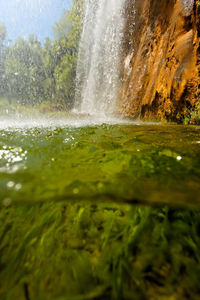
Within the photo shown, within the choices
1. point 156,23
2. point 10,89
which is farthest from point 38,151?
point 10,89

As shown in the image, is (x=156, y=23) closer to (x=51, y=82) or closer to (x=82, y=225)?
(x=82, y=225)


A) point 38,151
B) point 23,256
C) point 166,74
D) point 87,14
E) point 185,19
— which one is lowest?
point 23,256

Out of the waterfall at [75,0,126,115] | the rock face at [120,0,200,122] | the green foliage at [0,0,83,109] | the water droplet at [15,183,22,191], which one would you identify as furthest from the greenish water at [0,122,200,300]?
the green foliage at [0,0,83,109]

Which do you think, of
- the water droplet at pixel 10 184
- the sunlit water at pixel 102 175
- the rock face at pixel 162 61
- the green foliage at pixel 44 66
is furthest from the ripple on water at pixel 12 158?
the green foliage at pixel 44 66

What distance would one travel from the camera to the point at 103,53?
12.9 meters

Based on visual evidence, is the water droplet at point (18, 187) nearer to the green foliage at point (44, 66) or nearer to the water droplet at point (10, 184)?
the water droplet at point (10, 184)

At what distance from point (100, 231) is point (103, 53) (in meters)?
14.8

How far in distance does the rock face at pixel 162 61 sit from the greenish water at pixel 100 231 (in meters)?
3.94

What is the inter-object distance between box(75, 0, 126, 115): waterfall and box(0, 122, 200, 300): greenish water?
9.32 metres

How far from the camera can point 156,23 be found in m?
6.51

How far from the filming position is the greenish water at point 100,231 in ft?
2.13

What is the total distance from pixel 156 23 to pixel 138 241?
8.46 m

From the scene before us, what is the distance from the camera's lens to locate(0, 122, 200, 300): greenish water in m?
0.65

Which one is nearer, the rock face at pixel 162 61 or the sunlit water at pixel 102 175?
the sunlit water at pixel 102 175
